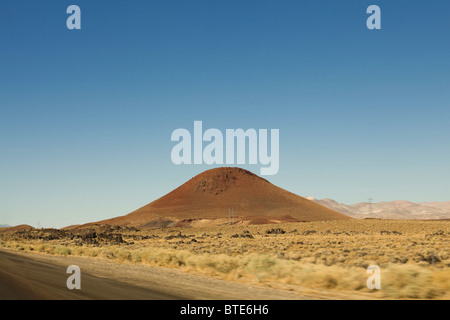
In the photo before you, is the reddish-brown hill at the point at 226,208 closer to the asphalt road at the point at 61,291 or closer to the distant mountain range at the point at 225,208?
the distant mountain range at the point at 225,208

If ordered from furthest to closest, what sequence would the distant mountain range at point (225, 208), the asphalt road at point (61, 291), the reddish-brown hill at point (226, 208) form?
1. the reddish-brown hill at point (226, 208)
2. the distant mountain range at point (225, 208)
3. the asphalt road at point (61, 291)

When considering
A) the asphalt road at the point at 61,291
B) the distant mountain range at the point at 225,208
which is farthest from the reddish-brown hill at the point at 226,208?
the asphalt road at the point at 61,291

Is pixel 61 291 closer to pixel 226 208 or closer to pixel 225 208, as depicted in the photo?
pixel 226 208

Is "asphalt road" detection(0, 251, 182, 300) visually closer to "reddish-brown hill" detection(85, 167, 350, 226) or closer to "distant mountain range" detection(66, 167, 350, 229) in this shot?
"distant mountain range" detection(66, 167, 350, 229)

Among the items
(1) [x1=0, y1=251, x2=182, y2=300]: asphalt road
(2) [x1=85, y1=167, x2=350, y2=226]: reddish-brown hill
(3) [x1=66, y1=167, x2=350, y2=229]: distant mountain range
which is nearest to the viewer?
(1) [x1=0, y1=251, x2=182, y2=300]: asphalt road

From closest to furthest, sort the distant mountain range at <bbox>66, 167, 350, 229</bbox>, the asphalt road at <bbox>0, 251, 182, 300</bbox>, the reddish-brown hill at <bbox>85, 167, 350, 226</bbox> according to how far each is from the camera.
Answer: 1. the asphalt road at <bbox>0, 251, 182, 300</bbox>
2. the distant mountain range at <bbox>66, 167, 350, 229</bbox>
3. the reddish-brown hill at <bbox>85, 167, 350, 226</bbox>

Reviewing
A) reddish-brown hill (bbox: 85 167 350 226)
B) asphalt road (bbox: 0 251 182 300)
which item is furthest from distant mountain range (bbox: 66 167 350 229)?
asphalt road (bbox: 0 251 182 300)

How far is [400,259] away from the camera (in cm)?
2950

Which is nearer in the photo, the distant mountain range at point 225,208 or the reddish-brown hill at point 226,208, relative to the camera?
the distant mountain range at point 225,208

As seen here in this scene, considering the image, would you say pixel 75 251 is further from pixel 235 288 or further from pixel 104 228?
pixel 104 228

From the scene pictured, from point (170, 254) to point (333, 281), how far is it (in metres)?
15.2
